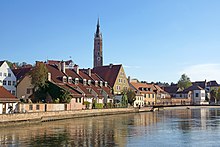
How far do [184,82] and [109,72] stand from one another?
72851 millimetres

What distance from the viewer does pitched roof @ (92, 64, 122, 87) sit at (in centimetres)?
8757

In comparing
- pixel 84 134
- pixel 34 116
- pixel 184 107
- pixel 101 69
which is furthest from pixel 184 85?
pixel 84 134

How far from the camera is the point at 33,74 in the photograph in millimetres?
58188

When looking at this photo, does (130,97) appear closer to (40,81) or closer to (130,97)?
(130,97)

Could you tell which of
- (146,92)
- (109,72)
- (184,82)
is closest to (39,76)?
(109,72)

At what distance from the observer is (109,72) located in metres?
90.6

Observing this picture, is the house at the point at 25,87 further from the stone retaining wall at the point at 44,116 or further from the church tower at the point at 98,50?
the church tower at the point at 98,50

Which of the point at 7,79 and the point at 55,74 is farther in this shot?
the point at 55,74

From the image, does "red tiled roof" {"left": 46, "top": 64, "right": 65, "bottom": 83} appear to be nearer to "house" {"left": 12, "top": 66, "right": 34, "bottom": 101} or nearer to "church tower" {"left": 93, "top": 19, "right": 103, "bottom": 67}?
"house" {"left": 12, "top": 66, "right": 34, "bottom": 101}

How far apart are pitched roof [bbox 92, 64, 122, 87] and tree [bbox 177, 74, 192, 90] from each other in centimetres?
6716

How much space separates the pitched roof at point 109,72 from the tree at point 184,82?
6716 centimetres

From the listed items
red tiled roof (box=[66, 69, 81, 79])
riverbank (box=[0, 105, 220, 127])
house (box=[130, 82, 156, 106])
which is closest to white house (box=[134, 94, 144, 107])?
house (box=[130, 82, 156, 106])

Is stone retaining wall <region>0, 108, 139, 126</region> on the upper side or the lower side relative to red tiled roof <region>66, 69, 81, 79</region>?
lower

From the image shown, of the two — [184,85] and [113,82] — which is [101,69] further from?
[184,85]
